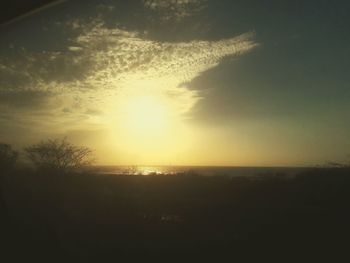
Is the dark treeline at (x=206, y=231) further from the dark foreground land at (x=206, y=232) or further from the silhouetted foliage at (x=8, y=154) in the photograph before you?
the silhouetted foliage at (x=8, y=154)

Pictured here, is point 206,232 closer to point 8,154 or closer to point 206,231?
point 206,231

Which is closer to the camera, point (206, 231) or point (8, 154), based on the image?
point (206, 231)

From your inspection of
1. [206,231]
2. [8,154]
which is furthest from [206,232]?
[8,154]

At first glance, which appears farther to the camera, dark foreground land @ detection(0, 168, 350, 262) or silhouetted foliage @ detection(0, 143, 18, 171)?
silhouetted foliage @ detection(0, 143, 18, 171)

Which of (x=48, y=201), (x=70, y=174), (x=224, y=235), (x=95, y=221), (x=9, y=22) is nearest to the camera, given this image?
(x=9, y=22)

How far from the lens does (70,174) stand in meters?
8.29

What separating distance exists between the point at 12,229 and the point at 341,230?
2.16 m

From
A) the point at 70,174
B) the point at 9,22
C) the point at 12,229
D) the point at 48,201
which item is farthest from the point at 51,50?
the point at 70,174

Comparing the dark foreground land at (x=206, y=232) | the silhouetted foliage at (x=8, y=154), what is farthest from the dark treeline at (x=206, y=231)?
the silhouetted foliage at (x=8, y=154)

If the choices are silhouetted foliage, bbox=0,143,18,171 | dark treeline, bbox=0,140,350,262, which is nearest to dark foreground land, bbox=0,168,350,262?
dark treeline, bbox=0,140,350,262

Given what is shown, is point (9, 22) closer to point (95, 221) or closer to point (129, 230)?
point (129, 230)

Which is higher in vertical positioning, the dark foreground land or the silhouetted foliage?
the silhouetted foliage

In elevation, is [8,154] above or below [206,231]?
above

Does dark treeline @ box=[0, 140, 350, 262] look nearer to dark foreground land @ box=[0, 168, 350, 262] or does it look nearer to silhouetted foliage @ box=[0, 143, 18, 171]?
dark foreground land @ box=[0, 168, 350, 262]
